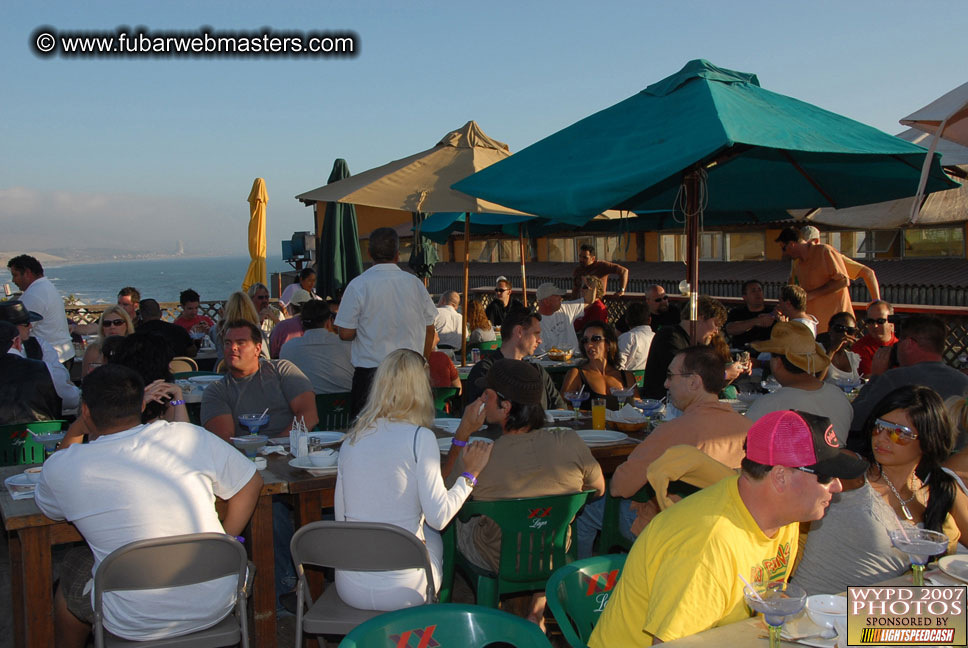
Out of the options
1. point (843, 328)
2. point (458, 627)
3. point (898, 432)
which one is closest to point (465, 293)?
point (843, 328)

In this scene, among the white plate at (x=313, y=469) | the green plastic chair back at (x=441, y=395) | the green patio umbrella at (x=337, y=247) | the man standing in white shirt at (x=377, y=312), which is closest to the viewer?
the white plate at (x=313, y=469)

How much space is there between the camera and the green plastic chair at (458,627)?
2082 millimetres

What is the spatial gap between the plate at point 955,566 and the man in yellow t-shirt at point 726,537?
2.30 feet

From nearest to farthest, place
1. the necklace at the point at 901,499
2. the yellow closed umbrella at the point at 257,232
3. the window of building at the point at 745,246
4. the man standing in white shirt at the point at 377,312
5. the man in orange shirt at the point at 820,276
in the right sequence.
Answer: the necklace at the point at 901,499
the man standing in white shirt at the point at 377,312
the man in orange shirt at the point at 820,276
the yellow closed umbrella at the point at 257,232
the window of building at the point at 745,246

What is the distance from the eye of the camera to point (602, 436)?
174 inches

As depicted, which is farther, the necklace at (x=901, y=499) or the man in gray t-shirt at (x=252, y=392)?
the man in gray t-shirt at (x=252, y=392)

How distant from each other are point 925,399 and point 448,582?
204 centimetres

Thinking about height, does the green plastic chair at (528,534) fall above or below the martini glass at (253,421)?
below

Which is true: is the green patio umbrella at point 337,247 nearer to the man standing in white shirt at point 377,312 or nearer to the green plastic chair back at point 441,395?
the green plastic chair back at point 441,395

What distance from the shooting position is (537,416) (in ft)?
11.1

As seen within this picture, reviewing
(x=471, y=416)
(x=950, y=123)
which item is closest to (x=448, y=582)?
(x=471, y=416)

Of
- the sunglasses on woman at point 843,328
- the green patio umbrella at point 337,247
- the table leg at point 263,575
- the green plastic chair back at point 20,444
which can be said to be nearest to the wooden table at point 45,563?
the table leg at point 263,575

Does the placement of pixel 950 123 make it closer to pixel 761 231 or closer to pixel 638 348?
pixel 638 348

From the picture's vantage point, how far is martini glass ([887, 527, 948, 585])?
2.34 m
